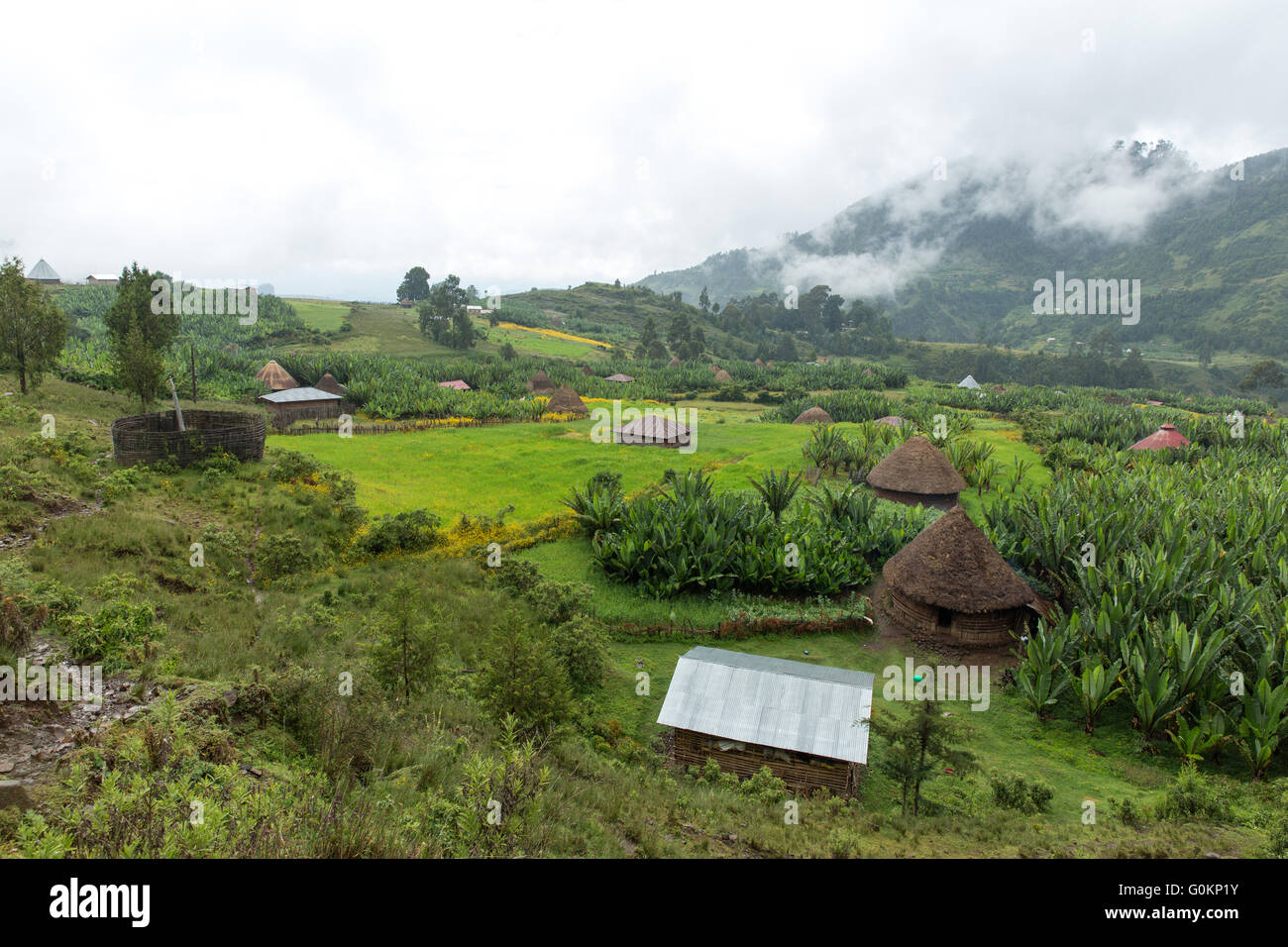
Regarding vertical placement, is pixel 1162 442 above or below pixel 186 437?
above

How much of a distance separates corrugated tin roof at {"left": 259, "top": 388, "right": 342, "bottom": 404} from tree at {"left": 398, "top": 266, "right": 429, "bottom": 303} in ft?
198

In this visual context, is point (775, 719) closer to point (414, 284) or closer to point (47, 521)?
point (47, 521)

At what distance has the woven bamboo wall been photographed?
9.18m

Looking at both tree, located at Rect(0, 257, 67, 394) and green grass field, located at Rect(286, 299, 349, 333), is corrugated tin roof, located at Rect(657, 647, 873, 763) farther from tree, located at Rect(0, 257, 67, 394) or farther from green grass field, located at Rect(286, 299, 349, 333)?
green grass field, located at Rect(286, 299, 349, 333)

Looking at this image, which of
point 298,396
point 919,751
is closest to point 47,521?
point 919,751

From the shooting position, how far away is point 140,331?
22.9 meters

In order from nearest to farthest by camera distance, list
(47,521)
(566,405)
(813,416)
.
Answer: (47,521) < (566,405) < (813,416)

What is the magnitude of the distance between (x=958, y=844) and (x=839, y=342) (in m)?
98.4

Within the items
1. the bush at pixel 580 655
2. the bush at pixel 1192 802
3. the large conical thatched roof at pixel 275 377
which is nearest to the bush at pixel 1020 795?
the bush at pixel 1192 802

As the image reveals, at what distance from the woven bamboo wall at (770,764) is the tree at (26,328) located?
2342 centimetres

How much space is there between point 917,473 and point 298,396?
2919 centimetres

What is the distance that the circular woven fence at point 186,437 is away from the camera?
1709 centimetres
